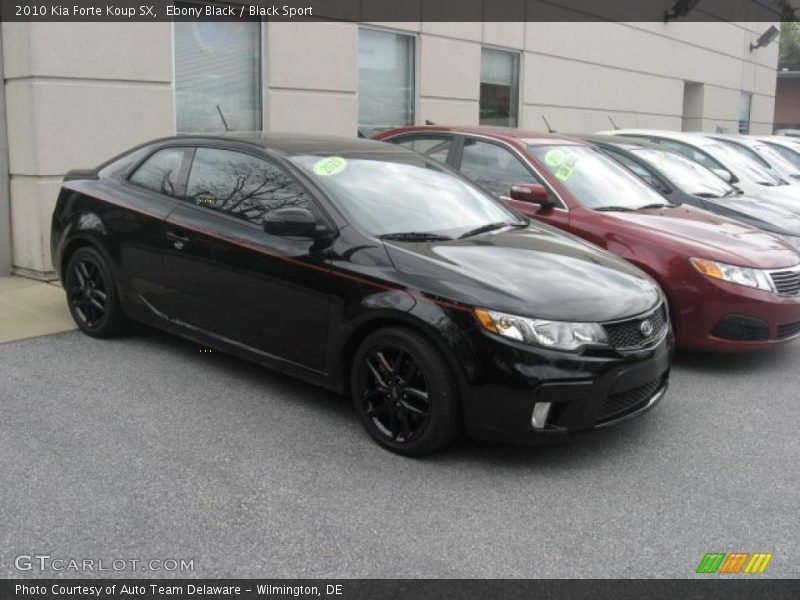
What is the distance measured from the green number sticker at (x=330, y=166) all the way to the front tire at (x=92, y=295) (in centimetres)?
179

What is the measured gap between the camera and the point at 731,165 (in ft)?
33.2

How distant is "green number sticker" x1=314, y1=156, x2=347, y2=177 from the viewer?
15.7ft

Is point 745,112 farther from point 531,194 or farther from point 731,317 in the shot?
point 731,317

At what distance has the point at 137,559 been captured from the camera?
3.13m

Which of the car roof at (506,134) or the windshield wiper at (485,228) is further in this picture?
the car roof at (506,134)

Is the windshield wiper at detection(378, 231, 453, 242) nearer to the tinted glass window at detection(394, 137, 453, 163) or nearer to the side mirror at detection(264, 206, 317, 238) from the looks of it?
the side mirror at detection(264, 206, 317, 238)

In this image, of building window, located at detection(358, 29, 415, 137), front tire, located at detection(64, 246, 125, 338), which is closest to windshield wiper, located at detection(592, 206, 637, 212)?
front tire, located at detection(64, 246, 125, 338)

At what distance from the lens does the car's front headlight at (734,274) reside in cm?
555

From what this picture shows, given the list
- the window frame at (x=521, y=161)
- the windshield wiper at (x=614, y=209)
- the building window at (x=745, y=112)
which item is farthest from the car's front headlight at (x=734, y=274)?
the building window at (x=745, y=112)

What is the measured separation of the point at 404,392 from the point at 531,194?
2667 millimetres

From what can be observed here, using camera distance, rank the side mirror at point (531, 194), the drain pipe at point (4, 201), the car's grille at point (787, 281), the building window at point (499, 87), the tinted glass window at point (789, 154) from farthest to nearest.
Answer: the tinted glass window at point (789, 154) → the building window at point (499, 87) → the drain pipe at point (4, 201) → the side mirror at point (531, 194) → the car's grille at point (787, 281)

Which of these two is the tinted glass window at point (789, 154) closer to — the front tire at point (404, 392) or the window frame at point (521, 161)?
the window frame at point (521, 161)
